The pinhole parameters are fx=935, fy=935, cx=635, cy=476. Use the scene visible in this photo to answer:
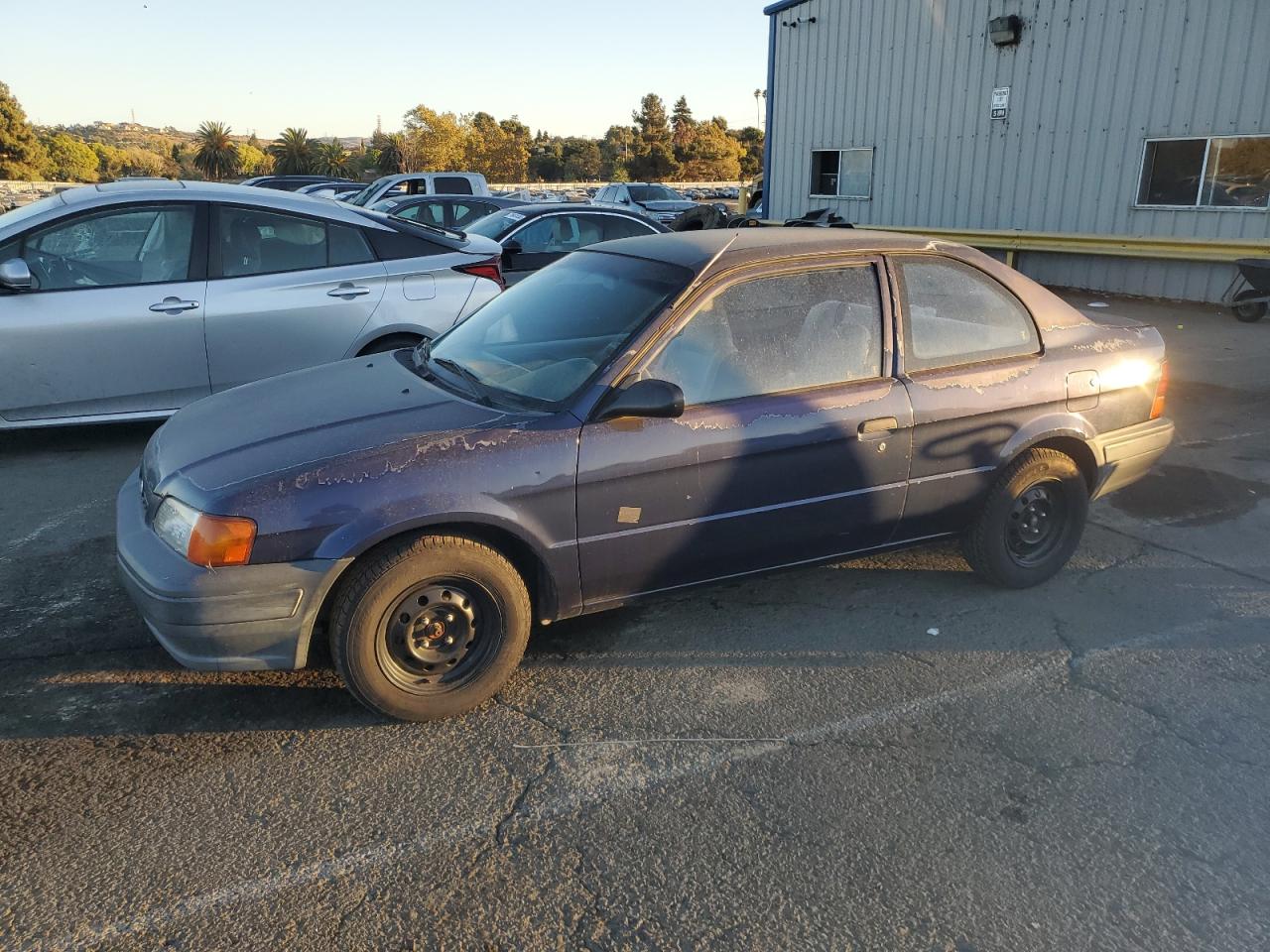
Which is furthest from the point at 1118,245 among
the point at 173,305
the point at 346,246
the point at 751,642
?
the point at 173,305

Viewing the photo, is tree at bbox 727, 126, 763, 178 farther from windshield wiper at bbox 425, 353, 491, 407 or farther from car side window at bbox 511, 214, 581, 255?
windshield wiper at bbox 425, 353, 491, 407

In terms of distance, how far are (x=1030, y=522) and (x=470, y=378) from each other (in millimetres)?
2659

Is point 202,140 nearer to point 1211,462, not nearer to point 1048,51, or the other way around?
point 1048,51

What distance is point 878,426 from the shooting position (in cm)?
377

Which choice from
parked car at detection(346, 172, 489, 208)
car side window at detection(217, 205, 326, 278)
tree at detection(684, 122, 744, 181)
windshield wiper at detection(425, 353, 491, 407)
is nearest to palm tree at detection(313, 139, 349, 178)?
tree at detection(684, 122, 744, 181)

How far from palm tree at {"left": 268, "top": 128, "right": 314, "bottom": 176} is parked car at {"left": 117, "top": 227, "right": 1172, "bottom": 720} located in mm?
61718

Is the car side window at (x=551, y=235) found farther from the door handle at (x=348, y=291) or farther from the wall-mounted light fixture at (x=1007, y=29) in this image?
the wall-mounted light fixture at (x=1007, y=29)

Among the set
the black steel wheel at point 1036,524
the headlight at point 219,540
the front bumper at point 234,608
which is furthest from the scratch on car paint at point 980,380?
the headlight at point 219,540

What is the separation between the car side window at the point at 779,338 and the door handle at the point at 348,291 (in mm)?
3572

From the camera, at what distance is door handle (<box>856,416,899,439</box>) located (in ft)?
12.3

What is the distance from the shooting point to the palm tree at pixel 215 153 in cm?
6200

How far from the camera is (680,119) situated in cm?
8025

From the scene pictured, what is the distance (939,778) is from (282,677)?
7.95 ft

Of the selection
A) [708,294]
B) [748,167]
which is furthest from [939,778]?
[748,167]
